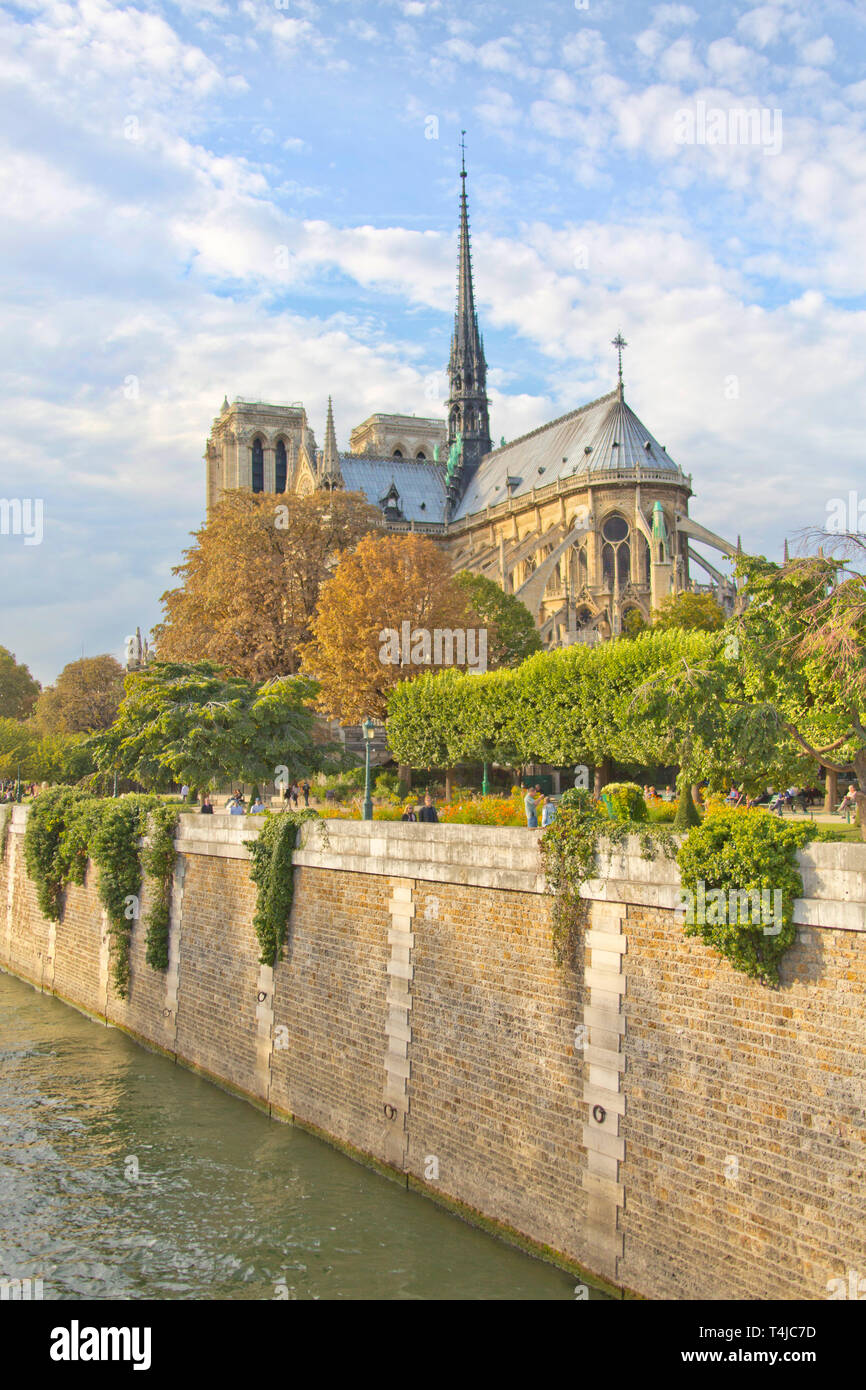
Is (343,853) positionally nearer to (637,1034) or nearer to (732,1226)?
(637,1034)

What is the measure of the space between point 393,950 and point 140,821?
34.4 feet

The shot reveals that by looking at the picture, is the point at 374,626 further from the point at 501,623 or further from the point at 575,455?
the point at 575,455

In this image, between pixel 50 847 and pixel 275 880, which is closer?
pixel 275 880

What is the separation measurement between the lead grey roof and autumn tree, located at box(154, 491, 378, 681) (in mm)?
41180

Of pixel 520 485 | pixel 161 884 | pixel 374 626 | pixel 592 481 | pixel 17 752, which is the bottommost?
pixel 161 884

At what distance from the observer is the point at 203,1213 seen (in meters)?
15.0

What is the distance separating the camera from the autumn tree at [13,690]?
87125mm

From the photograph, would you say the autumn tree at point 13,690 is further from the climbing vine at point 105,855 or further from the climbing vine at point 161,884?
the climbing vine at point 161,884

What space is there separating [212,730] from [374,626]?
11571 millimetres

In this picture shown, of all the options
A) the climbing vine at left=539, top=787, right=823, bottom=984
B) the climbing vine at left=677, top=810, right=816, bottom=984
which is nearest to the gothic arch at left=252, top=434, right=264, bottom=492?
the climbing vine at left=539, top=787, right=823, bottom=984

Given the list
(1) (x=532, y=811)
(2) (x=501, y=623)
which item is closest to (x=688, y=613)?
(2) (x=501, y=623)

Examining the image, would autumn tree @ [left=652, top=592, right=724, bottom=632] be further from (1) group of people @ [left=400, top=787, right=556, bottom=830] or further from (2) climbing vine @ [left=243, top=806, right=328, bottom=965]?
(2) climbing vine @ [left=243, top=806, right=328, bottom=965]

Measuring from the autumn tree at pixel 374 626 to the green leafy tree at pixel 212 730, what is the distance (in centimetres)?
678

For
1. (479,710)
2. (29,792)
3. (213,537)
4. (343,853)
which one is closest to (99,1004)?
(343,853)
